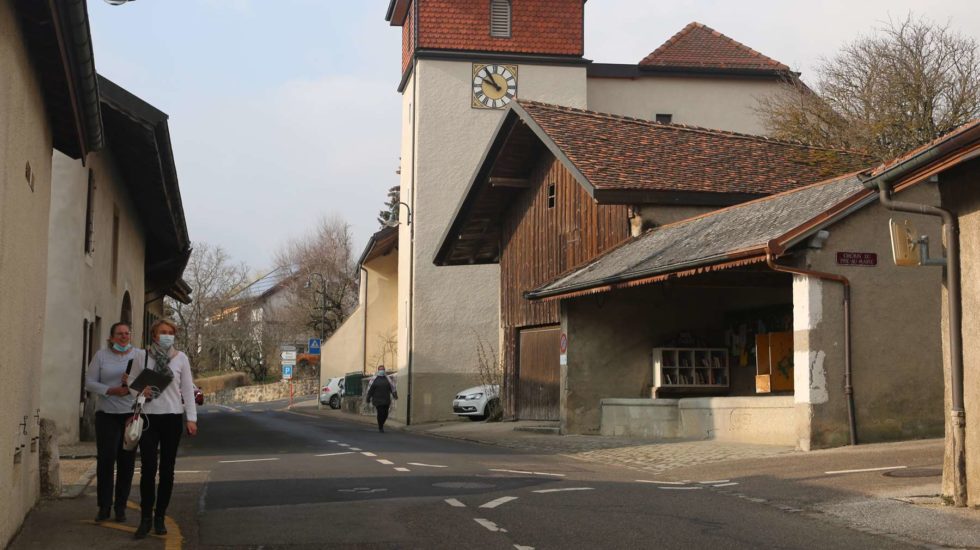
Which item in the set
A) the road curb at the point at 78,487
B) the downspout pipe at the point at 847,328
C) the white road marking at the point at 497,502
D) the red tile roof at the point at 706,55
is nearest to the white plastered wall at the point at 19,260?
the road curb at the point at 78,487

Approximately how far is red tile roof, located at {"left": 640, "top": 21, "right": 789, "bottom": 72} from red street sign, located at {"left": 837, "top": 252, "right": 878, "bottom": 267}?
26393 mm

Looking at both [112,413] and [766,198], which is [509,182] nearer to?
[766,198]

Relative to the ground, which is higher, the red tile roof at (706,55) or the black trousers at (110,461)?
the red tile roof at (706,55)

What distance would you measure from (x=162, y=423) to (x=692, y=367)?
15373 mm

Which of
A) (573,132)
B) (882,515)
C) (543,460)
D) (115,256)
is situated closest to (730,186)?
(573,132)

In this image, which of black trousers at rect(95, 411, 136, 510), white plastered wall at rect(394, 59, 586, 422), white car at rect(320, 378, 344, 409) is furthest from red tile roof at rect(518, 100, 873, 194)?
white car at rect(320, 378, 344, 409)

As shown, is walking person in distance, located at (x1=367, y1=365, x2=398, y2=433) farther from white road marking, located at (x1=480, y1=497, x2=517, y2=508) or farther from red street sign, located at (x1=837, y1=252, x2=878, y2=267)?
white road marking, located at (x1=480, y1=497, x2=517, y2=508)

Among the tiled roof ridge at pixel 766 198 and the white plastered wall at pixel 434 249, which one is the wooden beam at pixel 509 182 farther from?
the white plastered wall at pixel 434 249

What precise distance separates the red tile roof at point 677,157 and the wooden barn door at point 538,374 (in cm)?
433

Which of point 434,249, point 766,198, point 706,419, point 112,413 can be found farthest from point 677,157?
point 112,413

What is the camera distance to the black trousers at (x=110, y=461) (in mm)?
9328

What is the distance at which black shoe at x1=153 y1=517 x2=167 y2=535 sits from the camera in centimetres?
869

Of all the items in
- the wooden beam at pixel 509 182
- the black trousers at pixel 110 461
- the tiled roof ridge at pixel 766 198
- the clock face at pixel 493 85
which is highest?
the clock face at pixel 493 85

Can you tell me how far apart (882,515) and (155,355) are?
591 cm
